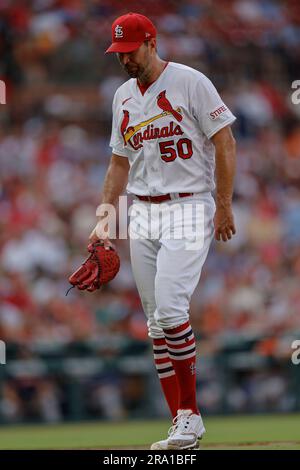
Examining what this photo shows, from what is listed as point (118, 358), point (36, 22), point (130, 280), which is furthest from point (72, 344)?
point (36, 22)

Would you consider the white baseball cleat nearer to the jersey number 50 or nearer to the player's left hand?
the player's left hand

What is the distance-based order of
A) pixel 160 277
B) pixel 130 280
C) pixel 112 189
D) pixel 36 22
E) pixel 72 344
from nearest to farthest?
pixel 160 277 < pixel 112 189 < pixel 72 344 < pixel 130 280 < pixel 36 22

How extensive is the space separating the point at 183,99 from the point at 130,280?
614 centimetres

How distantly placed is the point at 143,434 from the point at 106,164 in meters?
4.94

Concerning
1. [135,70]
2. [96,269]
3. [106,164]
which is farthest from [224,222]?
[106,164]

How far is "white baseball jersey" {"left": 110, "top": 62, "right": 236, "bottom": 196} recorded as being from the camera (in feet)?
18.7

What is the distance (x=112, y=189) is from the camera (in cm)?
614

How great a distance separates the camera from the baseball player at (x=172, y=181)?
5.64 meters

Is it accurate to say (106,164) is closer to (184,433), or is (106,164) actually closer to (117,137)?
(117,137)

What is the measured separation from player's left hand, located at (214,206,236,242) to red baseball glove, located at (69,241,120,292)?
653 mm

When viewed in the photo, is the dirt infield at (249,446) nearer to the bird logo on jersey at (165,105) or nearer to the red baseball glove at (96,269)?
the red baseball glove at (96,269)

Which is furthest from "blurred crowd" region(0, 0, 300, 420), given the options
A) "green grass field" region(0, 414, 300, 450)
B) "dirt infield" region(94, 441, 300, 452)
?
"dirt infield" region(94, 441, 300, 452)

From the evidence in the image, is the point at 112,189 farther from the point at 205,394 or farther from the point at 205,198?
the point at 205,394

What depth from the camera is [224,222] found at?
570 centimetres
